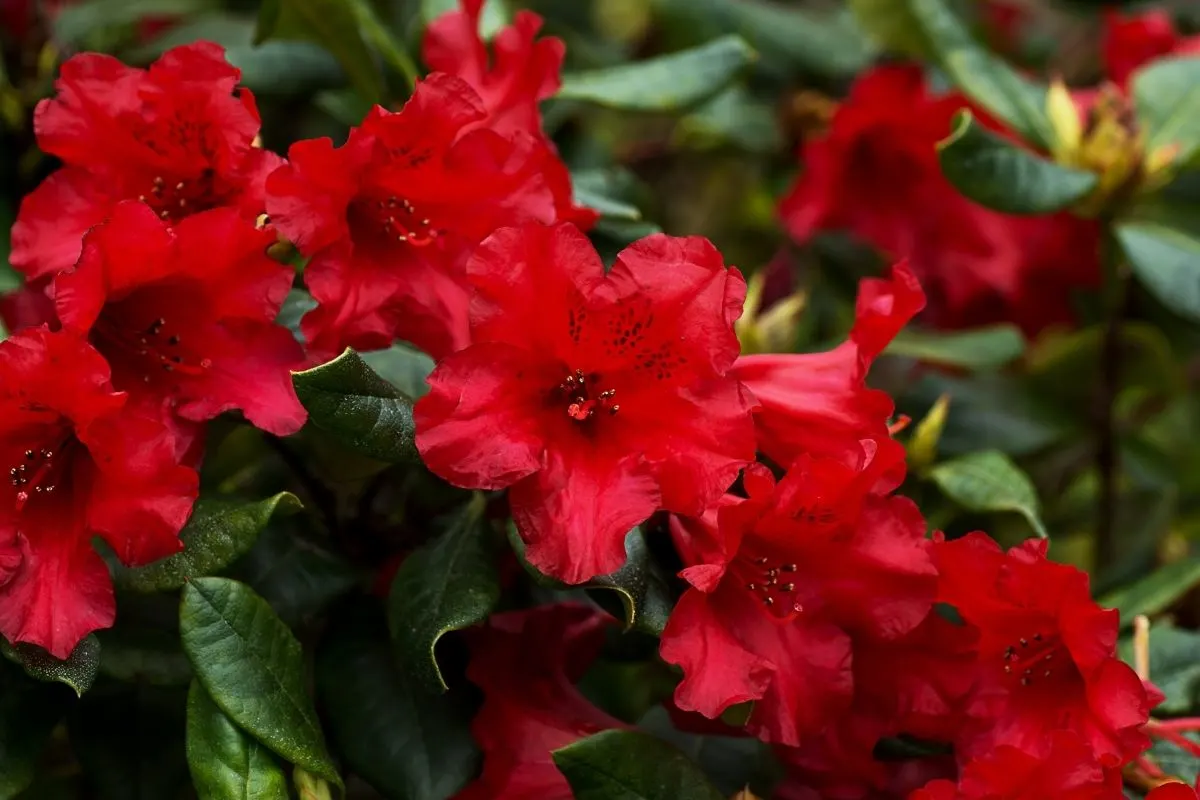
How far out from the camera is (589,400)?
0.83m

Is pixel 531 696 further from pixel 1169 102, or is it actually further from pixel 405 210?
pixel 1169 102

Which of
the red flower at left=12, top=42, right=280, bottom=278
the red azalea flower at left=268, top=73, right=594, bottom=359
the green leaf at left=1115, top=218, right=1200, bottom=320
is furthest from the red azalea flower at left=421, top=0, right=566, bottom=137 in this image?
the green leaf at left=1115, top=218, right=1200, bottom=320

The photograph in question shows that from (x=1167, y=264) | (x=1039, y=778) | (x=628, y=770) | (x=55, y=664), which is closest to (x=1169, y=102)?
(x=1167, y=264)

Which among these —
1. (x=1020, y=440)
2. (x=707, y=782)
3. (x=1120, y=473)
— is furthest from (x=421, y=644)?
(x=1120, y=473)

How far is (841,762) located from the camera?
903 millimetres

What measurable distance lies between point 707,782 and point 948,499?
43 cm

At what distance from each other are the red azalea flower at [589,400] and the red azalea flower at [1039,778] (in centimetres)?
25

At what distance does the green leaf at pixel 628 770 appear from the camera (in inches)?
32.4

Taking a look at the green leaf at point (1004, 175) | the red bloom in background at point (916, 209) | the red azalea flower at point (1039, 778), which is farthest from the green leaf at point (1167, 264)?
the red azalea flower at point (1039, 778)

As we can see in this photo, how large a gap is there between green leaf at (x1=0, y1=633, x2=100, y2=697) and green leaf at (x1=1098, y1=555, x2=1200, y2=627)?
2.64 ft

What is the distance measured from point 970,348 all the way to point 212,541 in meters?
0.82

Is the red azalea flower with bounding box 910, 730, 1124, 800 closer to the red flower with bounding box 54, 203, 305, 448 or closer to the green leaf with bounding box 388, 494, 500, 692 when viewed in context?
the green leaf with bounding box 388, 494, 500, 692

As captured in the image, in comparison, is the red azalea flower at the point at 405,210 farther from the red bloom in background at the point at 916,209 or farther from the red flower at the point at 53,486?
the red bloom in background at the point at 916,209

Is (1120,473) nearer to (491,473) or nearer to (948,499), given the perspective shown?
(948,499)
